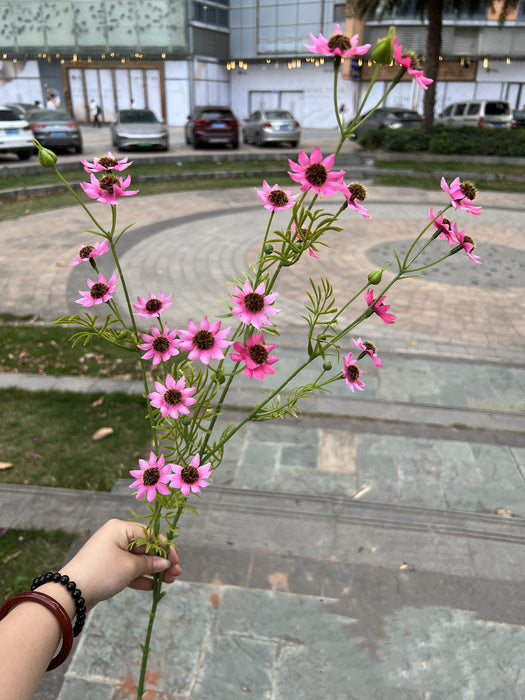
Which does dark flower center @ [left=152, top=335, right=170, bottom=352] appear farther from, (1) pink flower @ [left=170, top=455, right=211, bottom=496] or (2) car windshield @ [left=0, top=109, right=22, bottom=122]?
(2) car windshield @ [left=0, top=109, right=22, bottom=122]

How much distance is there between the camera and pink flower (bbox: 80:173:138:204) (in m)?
1.23

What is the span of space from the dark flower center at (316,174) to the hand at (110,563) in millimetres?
997

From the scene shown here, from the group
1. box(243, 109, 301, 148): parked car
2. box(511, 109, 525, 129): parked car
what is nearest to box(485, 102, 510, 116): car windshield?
box(511, 109, 525, 129): parked car

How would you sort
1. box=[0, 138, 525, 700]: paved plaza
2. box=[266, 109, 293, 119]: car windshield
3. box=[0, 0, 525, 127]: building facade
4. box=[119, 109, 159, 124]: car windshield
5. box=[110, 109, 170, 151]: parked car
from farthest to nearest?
box=[0, 0, 525, 127]: building facade < box=[266, 109, 293, 119]: car windshield < box=[119, 109, 159, 124]: car windshield < box=[110, 109, 170, 151]: parked car < box=[0, 138, 525, 700]: paved plaza

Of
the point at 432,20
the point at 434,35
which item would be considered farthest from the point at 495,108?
the point at 432,20

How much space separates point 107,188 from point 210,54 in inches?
1605

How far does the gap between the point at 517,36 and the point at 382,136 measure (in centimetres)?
2165

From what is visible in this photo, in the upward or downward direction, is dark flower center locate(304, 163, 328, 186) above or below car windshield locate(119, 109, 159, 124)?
above

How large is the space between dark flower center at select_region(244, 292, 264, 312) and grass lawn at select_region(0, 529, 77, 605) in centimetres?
274

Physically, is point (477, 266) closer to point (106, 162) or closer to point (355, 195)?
point (355, 195)

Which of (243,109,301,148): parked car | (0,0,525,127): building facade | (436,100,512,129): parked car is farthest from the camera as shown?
(0,0,525,127): building facade

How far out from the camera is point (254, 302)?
118cm

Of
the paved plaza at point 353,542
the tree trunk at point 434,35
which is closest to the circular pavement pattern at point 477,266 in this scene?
the paved plaza at point 353,542

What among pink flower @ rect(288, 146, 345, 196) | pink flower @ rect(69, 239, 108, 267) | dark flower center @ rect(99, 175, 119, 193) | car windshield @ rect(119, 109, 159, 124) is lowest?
car windshield @ rect(119, 109, 159, 124)
